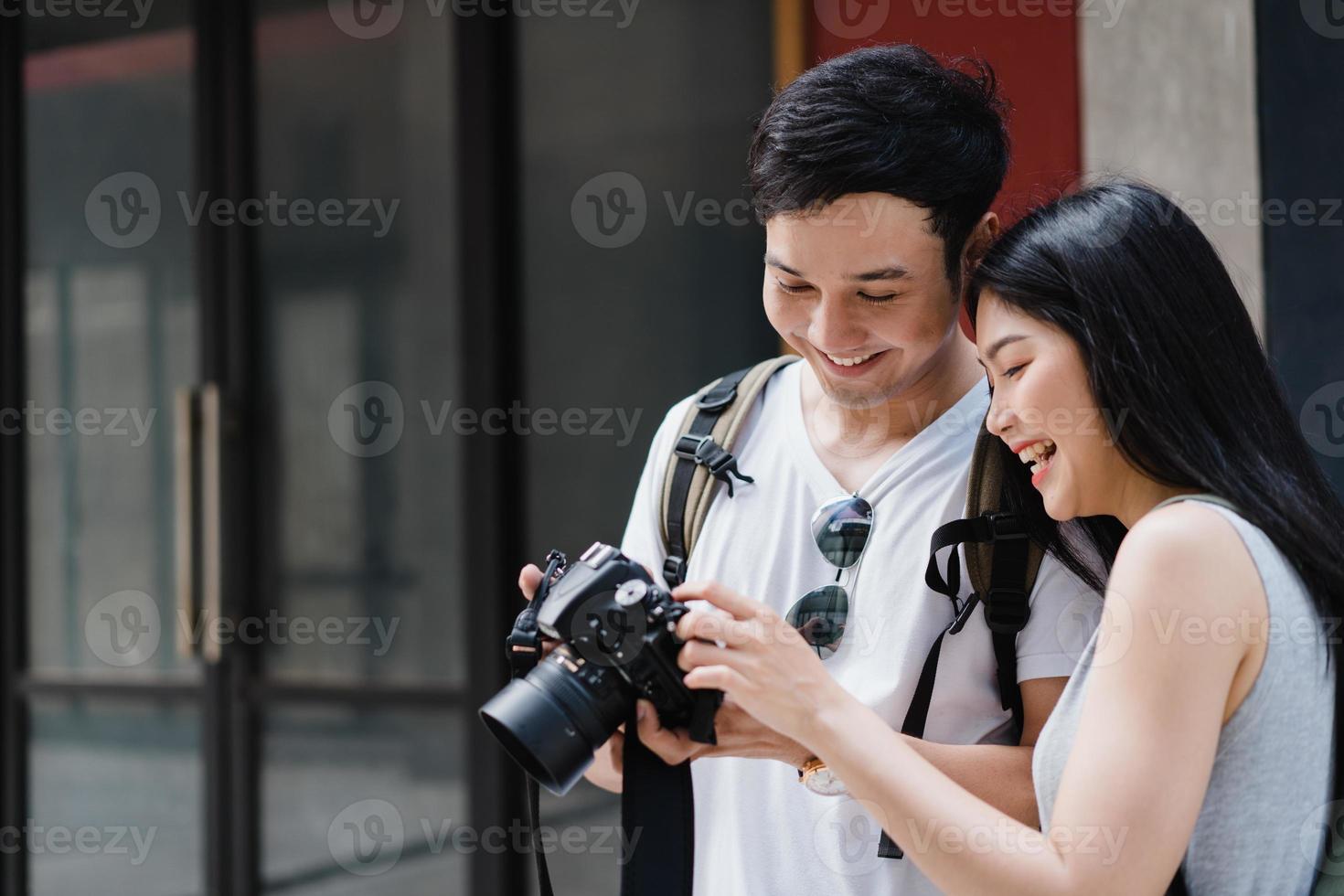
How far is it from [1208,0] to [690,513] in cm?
148

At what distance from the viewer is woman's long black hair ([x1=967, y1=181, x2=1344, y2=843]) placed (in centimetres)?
101

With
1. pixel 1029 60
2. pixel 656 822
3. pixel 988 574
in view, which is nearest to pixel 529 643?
pixel 656 822

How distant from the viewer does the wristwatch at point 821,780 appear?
1216 mm

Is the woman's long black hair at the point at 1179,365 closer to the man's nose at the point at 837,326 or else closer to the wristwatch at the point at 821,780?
the man's nose at the point at 837,326

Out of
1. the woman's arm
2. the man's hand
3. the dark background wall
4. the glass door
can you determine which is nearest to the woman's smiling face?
the woman's arm

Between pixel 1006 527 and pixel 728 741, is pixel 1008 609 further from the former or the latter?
pixel 728 741

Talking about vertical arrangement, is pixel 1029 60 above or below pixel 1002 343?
above

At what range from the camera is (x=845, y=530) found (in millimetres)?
1302

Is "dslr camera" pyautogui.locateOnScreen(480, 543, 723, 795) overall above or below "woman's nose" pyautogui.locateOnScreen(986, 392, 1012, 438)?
below

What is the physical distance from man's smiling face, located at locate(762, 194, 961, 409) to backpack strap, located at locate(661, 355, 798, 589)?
0.49 ft

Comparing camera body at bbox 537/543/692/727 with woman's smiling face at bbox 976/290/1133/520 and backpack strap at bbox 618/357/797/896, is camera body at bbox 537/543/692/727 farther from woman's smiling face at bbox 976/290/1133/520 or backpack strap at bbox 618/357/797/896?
woman's smiling face at bbox 976/290/1133/520

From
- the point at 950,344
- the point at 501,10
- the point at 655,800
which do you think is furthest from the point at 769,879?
the point at 501,10

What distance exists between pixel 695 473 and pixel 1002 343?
1.31 feet

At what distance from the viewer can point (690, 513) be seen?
1.39 m
